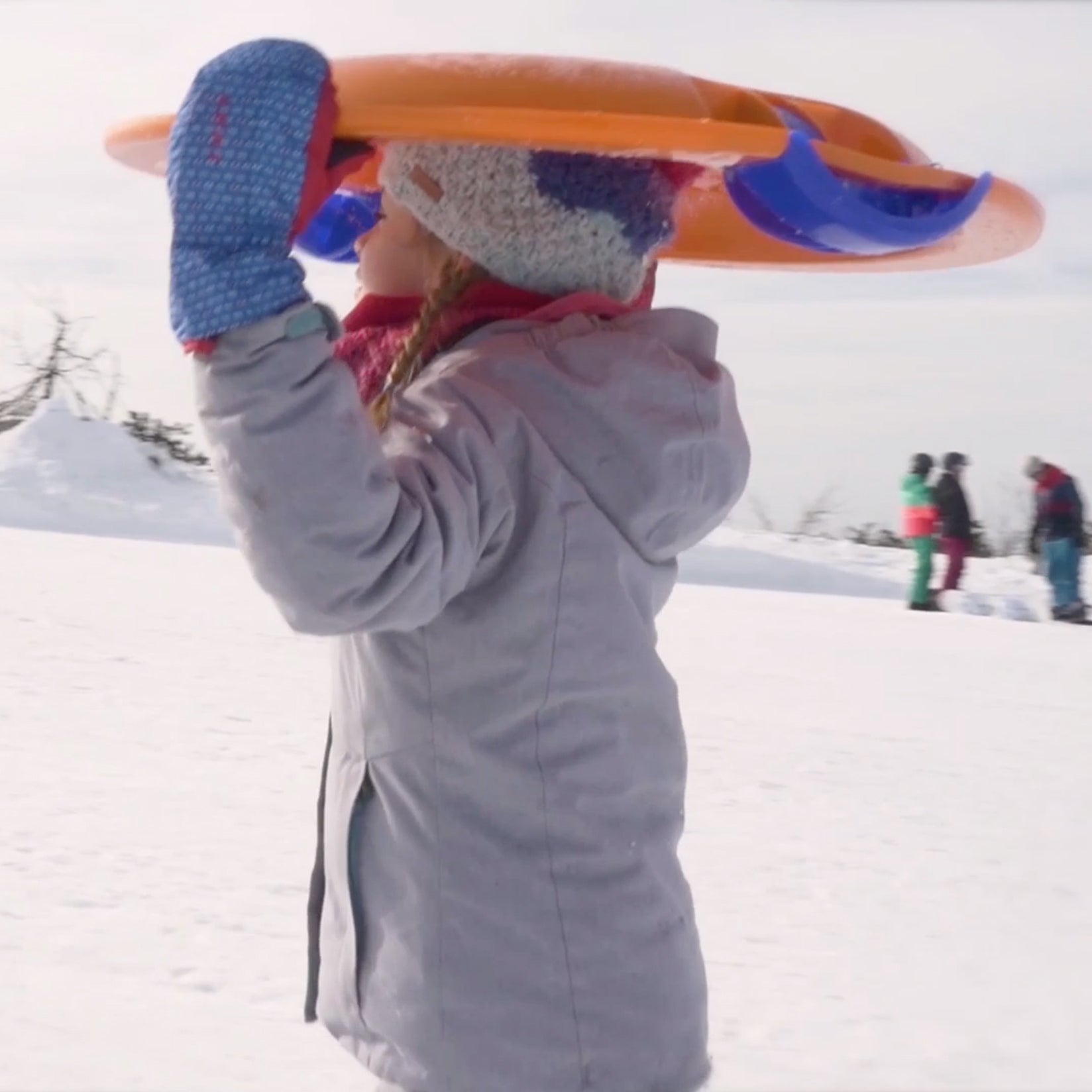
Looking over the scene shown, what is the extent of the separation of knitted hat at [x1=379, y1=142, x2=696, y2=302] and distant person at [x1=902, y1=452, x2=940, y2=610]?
324 inches

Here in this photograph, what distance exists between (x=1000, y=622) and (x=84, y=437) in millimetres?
7911

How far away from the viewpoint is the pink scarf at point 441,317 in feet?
4.00

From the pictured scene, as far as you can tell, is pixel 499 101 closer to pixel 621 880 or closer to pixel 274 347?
pixel 274 347

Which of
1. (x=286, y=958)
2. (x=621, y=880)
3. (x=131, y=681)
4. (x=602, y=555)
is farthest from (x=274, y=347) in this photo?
(x=131, y=681)

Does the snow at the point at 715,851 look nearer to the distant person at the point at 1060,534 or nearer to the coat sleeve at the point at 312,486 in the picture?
the coat sleeve at the point at 312,486

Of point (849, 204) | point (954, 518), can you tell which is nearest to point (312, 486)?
point (849, 204)

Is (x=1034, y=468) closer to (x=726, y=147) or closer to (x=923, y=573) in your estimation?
(x=923, y=573)

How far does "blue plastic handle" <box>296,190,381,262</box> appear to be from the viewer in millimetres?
1499

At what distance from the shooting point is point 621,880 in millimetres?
1264

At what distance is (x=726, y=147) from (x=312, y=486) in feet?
1.30

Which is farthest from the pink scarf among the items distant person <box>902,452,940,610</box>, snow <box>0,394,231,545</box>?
snow <box>0,394,231,545</box>

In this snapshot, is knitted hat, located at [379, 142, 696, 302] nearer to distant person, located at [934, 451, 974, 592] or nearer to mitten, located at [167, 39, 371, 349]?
mitten, located at [167, 39, 371, 349]

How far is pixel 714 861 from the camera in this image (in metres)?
3.42

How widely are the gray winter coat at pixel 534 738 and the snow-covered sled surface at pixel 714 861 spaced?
3.68 feet
